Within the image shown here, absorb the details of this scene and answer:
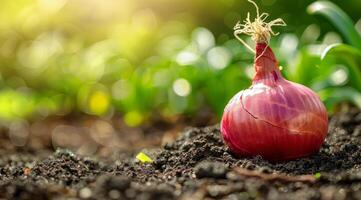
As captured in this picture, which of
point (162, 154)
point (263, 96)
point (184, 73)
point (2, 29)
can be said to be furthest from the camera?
point (2, 29)

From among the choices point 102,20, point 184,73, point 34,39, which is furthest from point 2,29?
point 184,73

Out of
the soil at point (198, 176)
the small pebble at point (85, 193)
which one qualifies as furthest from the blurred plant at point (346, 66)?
the small pebble at point (85, 193)

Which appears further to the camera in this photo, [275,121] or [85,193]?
[275,121]

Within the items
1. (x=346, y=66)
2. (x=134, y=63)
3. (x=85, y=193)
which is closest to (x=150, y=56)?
(x=134, y=63)

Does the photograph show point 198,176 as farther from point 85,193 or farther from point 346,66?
point 346,66

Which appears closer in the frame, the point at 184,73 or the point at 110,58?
the point at 184,73

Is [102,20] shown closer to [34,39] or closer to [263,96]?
[34,39]

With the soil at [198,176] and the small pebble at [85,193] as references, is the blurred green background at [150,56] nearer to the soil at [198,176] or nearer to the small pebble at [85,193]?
the soil at [198,176]
